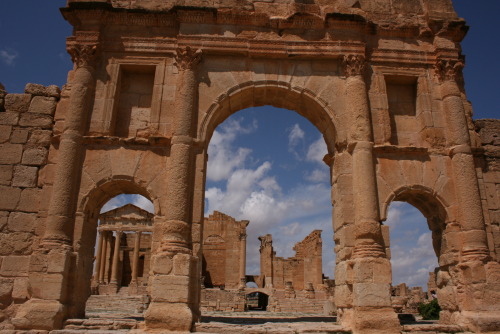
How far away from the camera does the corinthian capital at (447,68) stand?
10.9 meters

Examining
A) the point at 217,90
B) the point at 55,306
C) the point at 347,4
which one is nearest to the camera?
the point at 55,306

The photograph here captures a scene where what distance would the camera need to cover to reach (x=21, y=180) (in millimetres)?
9711

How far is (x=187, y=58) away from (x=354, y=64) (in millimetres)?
4208

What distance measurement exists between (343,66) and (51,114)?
7407 millimetres

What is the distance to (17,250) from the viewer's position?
9.18 meters

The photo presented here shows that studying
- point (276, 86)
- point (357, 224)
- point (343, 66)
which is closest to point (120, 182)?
point (276, 86)

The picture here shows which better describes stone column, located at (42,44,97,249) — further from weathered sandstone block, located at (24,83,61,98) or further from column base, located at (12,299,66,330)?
column base, located at (12,299,66,330)

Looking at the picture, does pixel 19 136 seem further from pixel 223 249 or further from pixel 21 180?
pixel 223 249

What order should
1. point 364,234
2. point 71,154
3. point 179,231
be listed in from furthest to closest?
point 71,154, point 364,234, point 179,231

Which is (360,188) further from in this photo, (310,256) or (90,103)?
(310,256)

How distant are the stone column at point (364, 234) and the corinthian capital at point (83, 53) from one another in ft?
20.7

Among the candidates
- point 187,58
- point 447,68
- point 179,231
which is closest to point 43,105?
point 187,58

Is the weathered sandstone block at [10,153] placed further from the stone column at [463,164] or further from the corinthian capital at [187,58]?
the stone column at [463,164]

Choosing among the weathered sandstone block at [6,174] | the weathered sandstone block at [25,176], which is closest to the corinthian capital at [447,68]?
the weathered sandstone block at [25,176]
